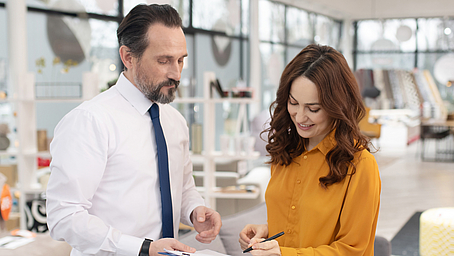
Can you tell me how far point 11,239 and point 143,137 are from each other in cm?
147

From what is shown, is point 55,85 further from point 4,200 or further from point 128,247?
point 128,247

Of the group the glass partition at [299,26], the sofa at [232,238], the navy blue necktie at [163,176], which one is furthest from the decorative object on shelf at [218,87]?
the glass partition at [299,26]

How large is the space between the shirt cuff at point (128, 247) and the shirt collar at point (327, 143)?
773 millimetres

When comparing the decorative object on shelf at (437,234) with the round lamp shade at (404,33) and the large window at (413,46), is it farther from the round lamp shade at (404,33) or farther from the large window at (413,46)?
the large window at (413,46)

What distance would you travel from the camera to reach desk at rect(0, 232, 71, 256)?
233cm

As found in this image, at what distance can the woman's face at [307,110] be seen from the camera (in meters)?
1.57

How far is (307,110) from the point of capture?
5.23 feet

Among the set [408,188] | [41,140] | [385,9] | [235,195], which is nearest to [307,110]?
[235,195]

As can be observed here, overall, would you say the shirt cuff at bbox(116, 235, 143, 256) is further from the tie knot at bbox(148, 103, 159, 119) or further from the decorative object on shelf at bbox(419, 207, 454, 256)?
the decorative object on shelf at bbox(419, 207, 454, 256)

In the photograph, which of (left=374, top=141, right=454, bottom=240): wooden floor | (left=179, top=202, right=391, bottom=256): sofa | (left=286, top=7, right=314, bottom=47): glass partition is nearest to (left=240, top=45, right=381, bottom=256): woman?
(left=179, top=202, right=391, bottom=256): sofa

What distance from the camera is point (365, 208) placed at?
1489 millimetres

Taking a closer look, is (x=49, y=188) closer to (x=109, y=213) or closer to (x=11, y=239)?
(x=109, y=213)

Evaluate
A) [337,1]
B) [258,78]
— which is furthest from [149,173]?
[337,1]

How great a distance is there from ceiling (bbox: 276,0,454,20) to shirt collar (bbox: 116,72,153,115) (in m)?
11.7
